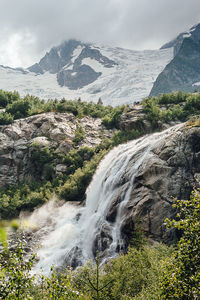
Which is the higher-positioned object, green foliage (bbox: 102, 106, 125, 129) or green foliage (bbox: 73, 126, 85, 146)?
green foliage (bbox: 102, 106, 125, 129)

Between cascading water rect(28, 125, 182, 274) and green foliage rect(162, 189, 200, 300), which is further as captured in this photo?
cascading water rect(28, 125, 182, 274)

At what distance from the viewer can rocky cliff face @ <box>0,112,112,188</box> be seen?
42.2 m

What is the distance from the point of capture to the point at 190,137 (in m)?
26.6

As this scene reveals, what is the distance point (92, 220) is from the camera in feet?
92.9

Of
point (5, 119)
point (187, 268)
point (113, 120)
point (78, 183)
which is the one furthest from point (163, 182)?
point (5, 119)

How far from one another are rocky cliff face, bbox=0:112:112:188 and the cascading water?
9.56 meters

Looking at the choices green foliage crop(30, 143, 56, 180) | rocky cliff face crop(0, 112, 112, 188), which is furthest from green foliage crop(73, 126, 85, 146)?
green foliage crop(30, 143, 56, 180)

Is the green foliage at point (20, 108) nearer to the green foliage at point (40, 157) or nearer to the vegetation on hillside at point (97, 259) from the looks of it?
the vegetation on hillside at point (97, 259)

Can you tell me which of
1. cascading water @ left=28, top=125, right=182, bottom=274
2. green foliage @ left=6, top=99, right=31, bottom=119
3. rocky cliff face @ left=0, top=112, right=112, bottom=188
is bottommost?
cascading water @ left=28, top=125, right=182, bottom=274

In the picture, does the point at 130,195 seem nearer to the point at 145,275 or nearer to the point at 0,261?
the point at 145,275

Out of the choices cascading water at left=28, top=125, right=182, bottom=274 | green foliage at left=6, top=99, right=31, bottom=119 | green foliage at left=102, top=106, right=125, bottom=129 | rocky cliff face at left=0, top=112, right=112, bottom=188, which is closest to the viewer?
cascading water at left=28, top=125, right=182, bottom=274

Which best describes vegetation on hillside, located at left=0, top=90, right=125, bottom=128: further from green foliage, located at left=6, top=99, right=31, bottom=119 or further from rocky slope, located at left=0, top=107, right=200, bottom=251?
rocky slope, located at left=0, top=107, right=200, bottom=251

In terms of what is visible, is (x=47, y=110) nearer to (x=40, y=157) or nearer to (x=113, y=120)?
(x=113, y=120)

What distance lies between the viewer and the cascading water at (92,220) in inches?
977
